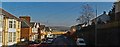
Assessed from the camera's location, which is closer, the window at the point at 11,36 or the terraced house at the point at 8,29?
the terraced house at the point at 8,29

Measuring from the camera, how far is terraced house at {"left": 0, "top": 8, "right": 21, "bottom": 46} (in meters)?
25.7

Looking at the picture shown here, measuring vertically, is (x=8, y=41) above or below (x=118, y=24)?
below

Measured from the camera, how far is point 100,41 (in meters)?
23.3

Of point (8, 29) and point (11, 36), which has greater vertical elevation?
point (8, 29)

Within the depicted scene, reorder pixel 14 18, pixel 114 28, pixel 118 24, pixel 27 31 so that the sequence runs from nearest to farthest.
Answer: pixel 118 24 → pixel 114 28 → pixel 14 18 → pixel 27 31

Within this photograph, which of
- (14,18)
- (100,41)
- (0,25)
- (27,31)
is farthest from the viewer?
(27,31)

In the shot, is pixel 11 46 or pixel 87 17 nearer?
pixel 11 46

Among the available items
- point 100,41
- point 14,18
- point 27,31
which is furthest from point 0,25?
point 27,31

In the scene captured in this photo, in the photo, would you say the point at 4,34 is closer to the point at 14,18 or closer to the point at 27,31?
the point at 14,18

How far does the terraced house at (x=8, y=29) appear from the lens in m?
25.7

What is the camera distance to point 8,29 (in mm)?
27953

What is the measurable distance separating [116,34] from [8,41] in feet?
46.7

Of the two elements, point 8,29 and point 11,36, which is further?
point 11,36

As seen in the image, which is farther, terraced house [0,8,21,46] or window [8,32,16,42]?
window [8,32,16,42]
